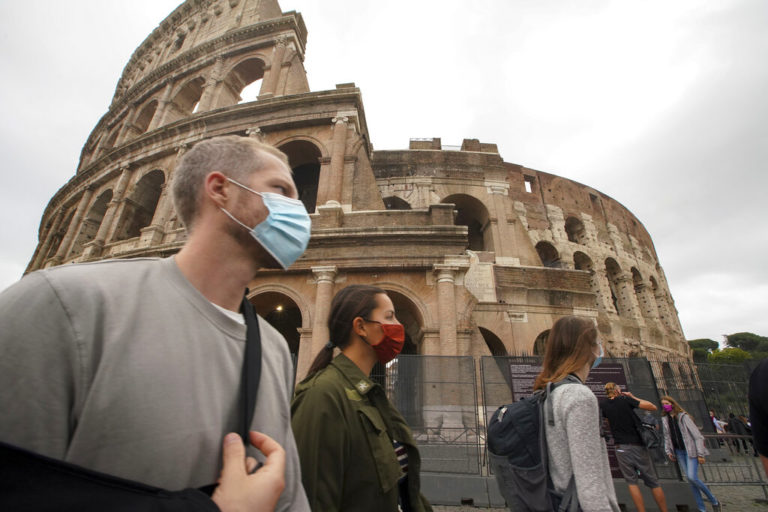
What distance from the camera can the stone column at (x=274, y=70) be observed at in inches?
A: 553

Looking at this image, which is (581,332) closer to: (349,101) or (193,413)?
(193,413)

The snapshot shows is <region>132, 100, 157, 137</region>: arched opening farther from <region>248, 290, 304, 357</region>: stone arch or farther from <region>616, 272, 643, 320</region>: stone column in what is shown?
<region>616, 272, 643, 320</region>: stone column

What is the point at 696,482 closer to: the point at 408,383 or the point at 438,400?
the point at 438,400

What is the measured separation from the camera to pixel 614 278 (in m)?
20.6

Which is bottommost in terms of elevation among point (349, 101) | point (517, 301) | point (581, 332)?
point (581, 332)

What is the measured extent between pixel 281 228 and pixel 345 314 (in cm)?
108

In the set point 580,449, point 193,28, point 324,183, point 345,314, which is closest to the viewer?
point 580,449

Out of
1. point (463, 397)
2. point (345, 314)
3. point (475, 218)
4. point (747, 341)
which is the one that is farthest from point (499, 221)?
point (747, 341)

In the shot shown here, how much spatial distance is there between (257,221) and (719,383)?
10732mm

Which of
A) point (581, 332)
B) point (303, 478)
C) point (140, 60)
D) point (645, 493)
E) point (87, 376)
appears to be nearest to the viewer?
point (87, 376)

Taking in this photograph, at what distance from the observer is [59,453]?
67cm

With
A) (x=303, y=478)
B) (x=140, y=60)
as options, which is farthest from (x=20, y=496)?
(x=140, y=60)

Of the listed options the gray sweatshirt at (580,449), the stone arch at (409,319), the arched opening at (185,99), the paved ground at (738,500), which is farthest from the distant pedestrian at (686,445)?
the arched opening at (185,99)

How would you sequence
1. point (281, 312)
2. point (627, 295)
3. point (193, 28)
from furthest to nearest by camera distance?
point (193, 28) → point (627, 295) → point (281, 312)
